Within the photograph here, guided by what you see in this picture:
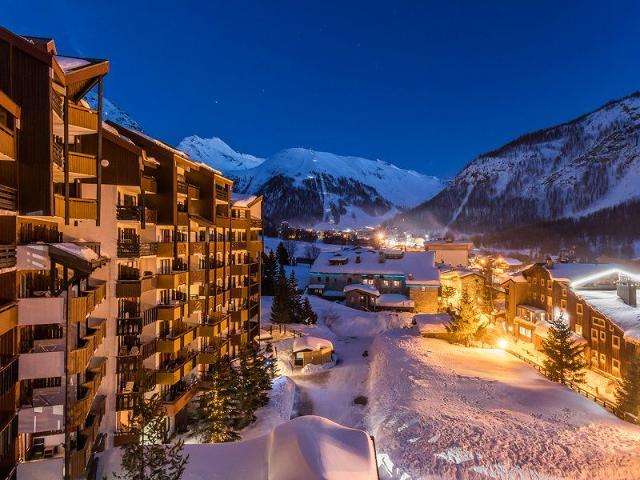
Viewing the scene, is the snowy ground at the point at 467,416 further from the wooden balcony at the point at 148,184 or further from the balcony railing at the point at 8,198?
the balcony railing at the point at 8,198

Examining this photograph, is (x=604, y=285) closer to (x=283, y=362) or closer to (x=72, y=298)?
(x=283, y=362)

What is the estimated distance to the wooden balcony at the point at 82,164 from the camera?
14328mm

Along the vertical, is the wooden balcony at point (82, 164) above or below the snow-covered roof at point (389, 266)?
above

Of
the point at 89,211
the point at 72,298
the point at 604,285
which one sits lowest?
the point at 604,285

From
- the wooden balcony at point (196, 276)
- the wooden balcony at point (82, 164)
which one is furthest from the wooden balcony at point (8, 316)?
the wooden balcony at point (196, 276)

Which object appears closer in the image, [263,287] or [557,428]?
[557,428]

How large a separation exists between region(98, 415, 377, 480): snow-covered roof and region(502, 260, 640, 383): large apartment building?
88.5 ft

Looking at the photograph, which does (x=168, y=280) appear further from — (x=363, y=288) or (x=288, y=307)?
(x=363, y=288)

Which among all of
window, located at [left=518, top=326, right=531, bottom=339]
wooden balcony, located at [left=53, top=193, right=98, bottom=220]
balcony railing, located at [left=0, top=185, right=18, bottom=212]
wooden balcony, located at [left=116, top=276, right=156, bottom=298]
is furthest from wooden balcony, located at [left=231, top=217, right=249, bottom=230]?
window, located at [left=518, top=326, right=531, bottom=339]

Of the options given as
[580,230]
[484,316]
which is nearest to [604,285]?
[484,316]

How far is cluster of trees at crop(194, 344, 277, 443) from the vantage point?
70.8ft

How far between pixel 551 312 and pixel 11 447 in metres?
48.2

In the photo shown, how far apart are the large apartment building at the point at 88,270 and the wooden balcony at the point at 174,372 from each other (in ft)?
0.21

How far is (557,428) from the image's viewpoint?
22.5 metres
